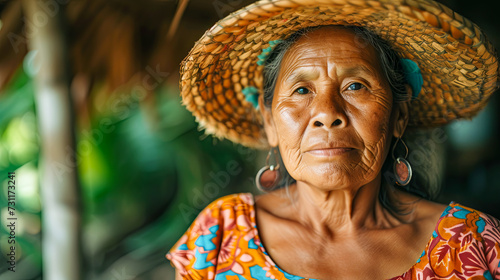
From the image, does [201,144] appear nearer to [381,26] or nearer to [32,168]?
[32,168]

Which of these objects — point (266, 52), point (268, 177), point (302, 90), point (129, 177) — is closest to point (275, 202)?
point (268, 177)

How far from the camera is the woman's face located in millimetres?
1458

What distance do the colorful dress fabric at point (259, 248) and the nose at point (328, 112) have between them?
1.65 feet

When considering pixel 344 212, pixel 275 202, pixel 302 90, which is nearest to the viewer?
pixel 302 90

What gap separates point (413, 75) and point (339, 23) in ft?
1.37

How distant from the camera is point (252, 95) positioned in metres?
1.88

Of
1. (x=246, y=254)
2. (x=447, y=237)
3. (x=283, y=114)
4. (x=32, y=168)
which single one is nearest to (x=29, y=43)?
(x=32, y=168)

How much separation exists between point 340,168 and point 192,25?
4.42 ft

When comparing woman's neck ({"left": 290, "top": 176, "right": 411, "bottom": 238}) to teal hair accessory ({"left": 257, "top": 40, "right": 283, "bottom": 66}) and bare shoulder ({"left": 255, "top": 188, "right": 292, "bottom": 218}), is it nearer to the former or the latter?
bare shoulder ({"left": 255, "top": 188, "right": 292, "bottom": 218})

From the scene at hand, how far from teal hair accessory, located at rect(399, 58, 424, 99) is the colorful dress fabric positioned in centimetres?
50

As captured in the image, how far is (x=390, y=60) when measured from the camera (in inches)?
63.9

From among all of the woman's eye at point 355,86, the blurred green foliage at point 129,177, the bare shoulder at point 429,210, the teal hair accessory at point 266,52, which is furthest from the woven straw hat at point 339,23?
the blurred green foliage at point 129,177

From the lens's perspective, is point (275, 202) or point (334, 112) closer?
point (334, 112)

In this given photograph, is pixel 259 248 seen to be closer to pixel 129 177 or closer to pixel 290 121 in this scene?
pixel 290 121
